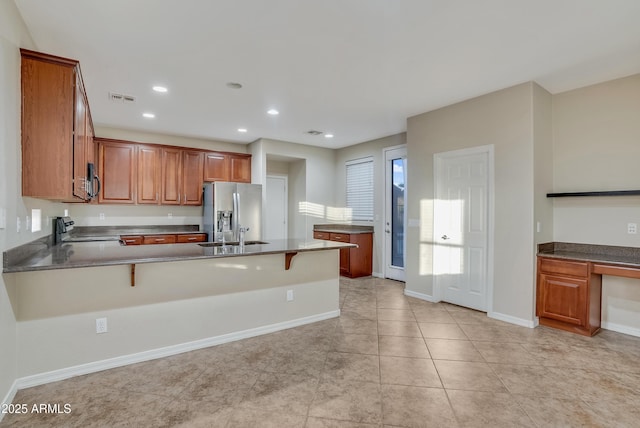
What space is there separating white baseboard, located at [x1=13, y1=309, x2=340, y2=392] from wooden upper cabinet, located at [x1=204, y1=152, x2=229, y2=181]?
3.56m

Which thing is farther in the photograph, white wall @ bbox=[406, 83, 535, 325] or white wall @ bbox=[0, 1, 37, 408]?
white wall @ bbox=[406, 83, 535, 325]

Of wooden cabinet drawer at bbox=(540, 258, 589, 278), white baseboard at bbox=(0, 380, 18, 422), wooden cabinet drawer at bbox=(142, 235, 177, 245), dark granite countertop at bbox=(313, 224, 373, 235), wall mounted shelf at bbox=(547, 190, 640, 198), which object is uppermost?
wall mounted shelf at bbox=(547, 190, 640, 198)

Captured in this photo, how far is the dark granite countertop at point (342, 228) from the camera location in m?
6.22

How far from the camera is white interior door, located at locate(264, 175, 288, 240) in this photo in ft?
22.9

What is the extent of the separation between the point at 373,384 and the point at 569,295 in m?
2.44

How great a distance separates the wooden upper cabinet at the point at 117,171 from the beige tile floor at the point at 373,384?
3.53 meters

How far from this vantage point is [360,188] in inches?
258

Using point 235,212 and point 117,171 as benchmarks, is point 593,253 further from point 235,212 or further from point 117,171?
point 117,171

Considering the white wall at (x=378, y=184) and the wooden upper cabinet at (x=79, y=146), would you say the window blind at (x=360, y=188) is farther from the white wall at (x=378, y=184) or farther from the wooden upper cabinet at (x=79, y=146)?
the wooden upper cabinet at (x=79, y=146)

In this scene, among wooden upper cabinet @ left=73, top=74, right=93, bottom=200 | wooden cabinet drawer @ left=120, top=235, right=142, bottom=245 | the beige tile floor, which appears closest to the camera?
the beige tile floor

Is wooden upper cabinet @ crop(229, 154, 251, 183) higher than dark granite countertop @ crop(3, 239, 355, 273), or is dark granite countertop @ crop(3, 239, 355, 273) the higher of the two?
wooden upper cabinet @ crop(229, 154, 251, 183)

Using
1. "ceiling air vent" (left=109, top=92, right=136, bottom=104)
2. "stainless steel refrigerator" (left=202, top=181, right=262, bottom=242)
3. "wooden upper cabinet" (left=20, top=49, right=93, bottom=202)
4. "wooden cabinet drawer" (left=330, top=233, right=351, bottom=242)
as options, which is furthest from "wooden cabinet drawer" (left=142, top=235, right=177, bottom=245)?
"wooden upper cabinet" (left=20, top=49, right=93, bottom=202)

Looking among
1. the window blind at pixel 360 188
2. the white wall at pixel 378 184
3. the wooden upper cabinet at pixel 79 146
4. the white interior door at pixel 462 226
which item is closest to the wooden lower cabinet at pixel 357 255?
the white wall at pixel 378 184

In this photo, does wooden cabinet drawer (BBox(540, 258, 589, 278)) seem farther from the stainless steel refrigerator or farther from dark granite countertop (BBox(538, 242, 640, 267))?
the stainless steel refrigerator
